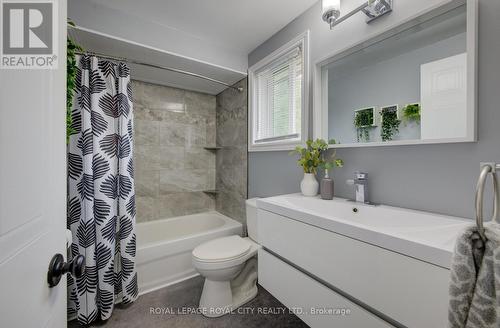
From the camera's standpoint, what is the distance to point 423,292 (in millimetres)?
636

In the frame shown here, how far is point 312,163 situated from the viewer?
1.46m

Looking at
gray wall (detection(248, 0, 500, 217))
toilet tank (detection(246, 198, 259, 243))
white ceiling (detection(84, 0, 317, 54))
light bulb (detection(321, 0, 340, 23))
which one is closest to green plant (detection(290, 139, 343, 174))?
gray wall (detection(248, 0, 500, 217))

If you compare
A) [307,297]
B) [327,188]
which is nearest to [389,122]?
[327,188]

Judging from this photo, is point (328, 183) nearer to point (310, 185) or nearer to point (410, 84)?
point (310, 185)

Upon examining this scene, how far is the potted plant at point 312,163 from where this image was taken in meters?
1.42

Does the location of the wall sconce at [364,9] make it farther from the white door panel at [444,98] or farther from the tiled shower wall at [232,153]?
the tiled shower wall at [232,153]

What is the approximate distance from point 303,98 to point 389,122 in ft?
A: 2.14

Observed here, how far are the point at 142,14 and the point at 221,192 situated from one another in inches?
76.9

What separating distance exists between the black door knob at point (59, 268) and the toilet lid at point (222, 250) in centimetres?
97

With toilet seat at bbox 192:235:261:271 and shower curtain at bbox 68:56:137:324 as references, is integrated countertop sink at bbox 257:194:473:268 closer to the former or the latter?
toilet seat at bbox 192:235:261:271

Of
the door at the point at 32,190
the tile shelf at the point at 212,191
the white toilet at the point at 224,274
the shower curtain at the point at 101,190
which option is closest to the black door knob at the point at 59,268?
the door at the point at 32,190

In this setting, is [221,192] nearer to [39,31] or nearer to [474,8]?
[39,31]

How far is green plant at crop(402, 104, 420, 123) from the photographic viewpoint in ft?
3.38


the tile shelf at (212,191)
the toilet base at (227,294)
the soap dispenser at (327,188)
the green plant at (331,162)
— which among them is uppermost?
the green plant at (331,162)
